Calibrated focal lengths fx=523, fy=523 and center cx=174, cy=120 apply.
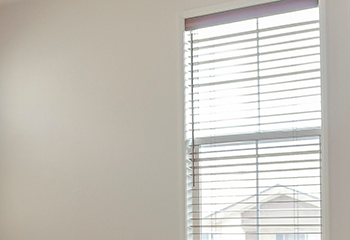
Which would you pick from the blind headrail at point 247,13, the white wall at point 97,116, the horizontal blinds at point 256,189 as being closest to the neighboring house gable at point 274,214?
the horizontal blinds at point 256,189

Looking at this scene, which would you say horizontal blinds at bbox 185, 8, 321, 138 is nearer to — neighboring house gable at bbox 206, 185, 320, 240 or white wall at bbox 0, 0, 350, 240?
white wall at bbox 0, 0, 350, 240

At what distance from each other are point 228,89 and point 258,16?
0.42 metres

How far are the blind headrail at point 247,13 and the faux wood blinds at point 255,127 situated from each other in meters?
0.01

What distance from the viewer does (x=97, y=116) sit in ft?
10.7

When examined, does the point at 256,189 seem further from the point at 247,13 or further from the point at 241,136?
the point at 247,13

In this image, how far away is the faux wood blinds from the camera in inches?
103

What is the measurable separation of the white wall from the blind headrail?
9 centimetres

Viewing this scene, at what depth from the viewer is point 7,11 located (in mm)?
3754

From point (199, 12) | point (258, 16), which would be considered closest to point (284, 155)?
point (258, 16)

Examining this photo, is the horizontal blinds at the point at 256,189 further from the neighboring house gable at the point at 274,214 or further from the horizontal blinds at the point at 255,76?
the horizontal blinds at the point at 255,76

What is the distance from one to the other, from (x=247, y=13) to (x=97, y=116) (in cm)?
112

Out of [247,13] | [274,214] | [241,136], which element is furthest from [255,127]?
[247,13]

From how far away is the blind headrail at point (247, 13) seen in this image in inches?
106

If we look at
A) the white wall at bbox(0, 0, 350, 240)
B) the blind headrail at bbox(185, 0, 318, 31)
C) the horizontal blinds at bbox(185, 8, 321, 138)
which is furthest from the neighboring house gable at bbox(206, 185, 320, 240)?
the blind headrail at bbox(185, 0, 318, 31)
